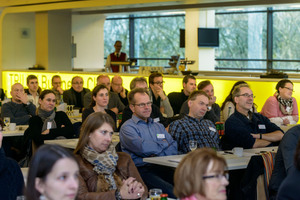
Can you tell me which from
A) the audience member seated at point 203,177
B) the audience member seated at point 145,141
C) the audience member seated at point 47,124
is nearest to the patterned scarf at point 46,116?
the audience member seated at point 47,124

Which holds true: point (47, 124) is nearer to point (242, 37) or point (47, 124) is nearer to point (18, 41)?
point (18, 41)

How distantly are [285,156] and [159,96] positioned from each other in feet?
16.3

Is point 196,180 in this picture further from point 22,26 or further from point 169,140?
point 22,26

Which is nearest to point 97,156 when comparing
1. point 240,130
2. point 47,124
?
point 240,130

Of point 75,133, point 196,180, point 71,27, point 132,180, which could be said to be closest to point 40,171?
point 196,180

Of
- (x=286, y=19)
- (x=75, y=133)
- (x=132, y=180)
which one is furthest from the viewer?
(x=286, y=19)

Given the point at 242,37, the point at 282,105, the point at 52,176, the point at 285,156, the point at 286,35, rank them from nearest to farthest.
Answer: the point at 52,176 → the point at 285,156 → the point at 282,105 → the point at 286,35 → the point at 242,37

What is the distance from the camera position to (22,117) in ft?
26.5

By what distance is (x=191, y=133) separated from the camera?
5.80 metres

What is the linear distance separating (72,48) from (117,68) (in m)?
2.76

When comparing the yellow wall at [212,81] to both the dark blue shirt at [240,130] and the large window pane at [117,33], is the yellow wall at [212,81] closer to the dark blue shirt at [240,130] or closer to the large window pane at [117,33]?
the dark blue shirt at [240,130]

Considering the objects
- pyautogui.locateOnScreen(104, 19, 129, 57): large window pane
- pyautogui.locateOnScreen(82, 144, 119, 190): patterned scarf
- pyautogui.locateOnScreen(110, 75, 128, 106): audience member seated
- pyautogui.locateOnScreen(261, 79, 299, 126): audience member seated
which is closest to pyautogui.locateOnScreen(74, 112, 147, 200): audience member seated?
pyautogui.locateOnScreen(82, 144, 119, 190): patterned scarf

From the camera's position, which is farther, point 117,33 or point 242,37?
point 117,33

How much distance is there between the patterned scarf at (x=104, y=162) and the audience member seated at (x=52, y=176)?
60.1 inches
